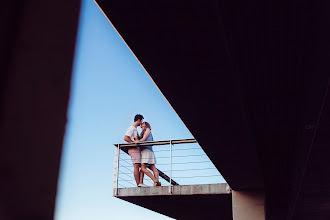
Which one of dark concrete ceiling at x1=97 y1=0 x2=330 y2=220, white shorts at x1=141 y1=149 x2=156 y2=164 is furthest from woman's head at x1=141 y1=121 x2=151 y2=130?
dark concrete ceiling at x1=97 y1=0 x2=330 y2=220

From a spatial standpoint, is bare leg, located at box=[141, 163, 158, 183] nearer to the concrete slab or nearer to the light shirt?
the concrete slab

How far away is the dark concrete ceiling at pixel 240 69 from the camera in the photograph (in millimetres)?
2520

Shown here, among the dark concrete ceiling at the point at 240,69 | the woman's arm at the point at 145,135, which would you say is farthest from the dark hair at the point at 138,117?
the dark concrete ceiling at the point at 240,69

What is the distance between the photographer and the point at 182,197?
821 centimetres

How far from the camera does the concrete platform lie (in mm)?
7961

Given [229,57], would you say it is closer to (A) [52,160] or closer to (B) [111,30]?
(B) [111,30]

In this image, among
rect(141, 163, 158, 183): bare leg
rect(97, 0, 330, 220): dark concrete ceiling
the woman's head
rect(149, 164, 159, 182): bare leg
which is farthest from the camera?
the woman's head

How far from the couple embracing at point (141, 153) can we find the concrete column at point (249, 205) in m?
1.71

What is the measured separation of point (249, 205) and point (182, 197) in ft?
5.03

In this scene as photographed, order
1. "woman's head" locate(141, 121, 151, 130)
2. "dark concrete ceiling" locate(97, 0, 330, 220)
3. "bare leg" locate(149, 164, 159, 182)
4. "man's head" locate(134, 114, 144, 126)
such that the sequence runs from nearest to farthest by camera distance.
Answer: "dark concrete ceiling" locate(97, 0, 330, 220) → "bare leg" locate(149, 164, 159, 182) → "man's head" locate(134, 114, 144, 126) → "woman's head" locate(141, 121, 151, 130)

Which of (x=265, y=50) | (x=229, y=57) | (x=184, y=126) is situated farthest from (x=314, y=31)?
(x=184, y=126)

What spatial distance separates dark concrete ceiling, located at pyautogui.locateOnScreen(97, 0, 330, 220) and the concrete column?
57 centimetres

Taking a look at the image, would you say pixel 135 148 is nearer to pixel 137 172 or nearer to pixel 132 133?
pixel 132 133

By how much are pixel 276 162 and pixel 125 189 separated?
324 centimetres
